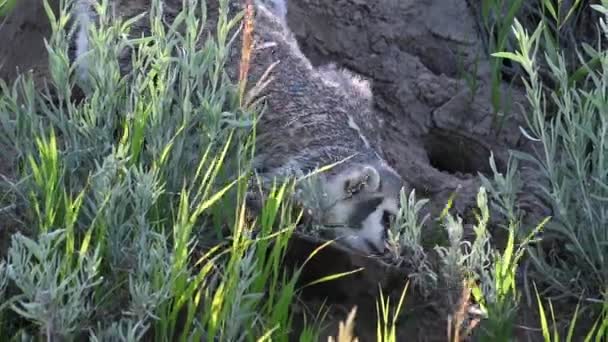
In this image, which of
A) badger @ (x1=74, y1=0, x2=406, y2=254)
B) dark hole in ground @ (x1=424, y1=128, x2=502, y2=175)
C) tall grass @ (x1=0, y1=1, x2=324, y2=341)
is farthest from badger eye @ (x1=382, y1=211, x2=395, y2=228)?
dark hole in ground @ (x1=424, y1=128, x2=502, y2=175)

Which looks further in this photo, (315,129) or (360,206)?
(315,129)

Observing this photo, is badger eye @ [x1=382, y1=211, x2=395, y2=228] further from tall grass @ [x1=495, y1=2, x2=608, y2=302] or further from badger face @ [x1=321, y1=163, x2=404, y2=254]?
tall grass @ [x1=495, y1=2, x2=608, y2=302]

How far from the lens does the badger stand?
261 cm

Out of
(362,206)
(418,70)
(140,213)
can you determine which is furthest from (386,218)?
(418,70)

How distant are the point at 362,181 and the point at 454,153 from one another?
0.81 metres

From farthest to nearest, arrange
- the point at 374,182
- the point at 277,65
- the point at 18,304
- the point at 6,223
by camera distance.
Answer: the point at 277,65, the point at 374,182, the point at 6,223, the point at 18,304

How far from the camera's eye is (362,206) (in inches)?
103

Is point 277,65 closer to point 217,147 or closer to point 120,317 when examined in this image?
point 217,147

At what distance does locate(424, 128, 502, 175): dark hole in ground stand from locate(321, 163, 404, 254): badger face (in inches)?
26.6

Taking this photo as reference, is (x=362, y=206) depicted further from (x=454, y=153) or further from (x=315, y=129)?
(x=454, y=153)

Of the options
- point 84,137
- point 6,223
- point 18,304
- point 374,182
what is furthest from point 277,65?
point 18,304

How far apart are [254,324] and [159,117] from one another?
1.73 ft

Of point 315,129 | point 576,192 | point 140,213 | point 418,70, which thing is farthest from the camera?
point 418,70

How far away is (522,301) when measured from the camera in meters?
2.46
